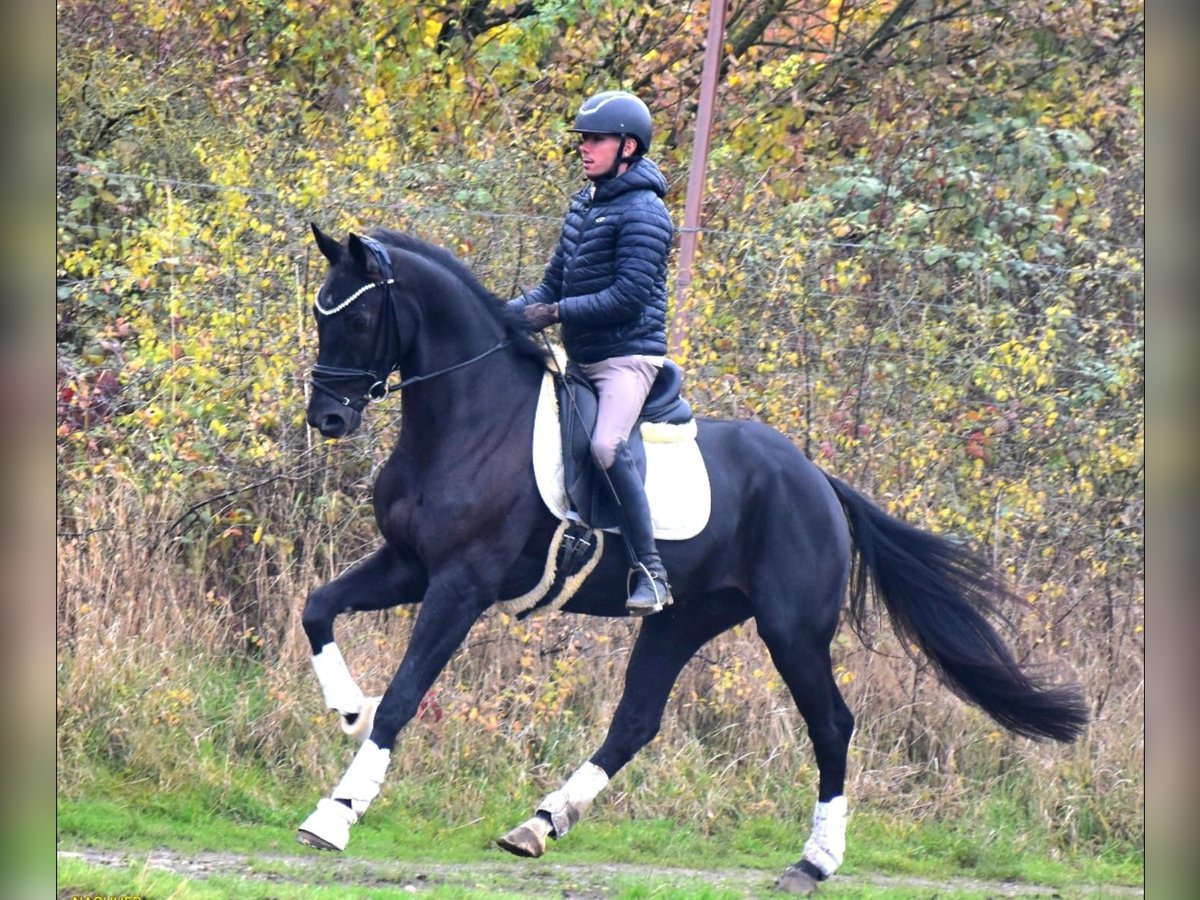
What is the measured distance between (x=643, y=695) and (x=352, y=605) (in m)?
1.53

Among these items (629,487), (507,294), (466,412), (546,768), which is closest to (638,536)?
(629,487)

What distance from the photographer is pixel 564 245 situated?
254 inches

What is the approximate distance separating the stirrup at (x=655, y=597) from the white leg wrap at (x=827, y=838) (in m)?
1.39

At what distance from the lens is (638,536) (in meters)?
6.16

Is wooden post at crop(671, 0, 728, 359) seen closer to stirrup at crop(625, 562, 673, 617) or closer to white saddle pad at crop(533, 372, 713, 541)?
white saddle pad at crop(533, 372, 713, 541)

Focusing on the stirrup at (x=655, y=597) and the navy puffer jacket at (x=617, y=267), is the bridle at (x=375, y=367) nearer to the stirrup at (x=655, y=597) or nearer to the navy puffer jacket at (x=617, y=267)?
the navy puffer jacket at (x=617, y=267)

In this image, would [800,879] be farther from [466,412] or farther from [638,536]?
[466,412]

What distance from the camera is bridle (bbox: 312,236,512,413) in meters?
5.76

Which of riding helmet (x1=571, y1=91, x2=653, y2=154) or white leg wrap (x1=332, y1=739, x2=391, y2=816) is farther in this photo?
riding helmet (x1=571, y1=91, x2=653, y2=154)

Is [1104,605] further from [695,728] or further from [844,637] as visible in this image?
[695,728]

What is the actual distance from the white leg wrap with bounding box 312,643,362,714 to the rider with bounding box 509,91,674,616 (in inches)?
46.8

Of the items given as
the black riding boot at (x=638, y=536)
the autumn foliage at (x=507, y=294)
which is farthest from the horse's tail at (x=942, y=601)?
the black riding boot at (x=638, y=536)

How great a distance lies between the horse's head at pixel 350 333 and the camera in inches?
226

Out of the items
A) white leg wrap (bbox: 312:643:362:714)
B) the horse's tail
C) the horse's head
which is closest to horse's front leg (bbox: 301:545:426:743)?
white leg wrap (bbox: 312:643:362:714)
